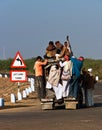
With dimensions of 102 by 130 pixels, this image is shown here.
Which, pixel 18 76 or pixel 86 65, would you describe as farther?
pixel 86 65

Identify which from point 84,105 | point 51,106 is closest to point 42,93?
point 51,106

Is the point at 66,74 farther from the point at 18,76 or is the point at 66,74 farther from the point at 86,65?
the point at 86,65

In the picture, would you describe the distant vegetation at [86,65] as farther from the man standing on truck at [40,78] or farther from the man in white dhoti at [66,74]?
the man in white dhoti at [66,74]

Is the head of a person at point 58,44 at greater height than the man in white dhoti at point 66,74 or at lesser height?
greater

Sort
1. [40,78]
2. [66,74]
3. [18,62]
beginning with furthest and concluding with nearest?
[18,62]
[40,78]
[66,74]

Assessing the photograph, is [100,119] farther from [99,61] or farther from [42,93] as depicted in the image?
[99,61]

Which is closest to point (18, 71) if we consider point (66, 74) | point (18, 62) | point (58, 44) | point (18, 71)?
point (18, 71)

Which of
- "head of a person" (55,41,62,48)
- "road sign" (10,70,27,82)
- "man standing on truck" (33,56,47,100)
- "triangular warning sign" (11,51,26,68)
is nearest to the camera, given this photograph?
"man standing on truck" (33,56,47,100)

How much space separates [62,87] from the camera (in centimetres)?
2223

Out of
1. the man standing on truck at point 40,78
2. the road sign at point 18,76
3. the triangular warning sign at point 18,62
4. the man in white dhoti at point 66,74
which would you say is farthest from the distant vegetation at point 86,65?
the man in white dhoti at point 66,74

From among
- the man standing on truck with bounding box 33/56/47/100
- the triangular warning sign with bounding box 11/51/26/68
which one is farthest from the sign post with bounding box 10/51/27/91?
the man standing on truck with bounding box 33/56/47/100

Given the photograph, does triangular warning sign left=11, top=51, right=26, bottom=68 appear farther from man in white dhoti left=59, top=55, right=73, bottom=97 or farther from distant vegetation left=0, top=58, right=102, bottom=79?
distant vegetation left=0, top=58, right=102, bottom=79

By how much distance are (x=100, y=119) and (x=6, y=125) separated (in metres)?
3.26

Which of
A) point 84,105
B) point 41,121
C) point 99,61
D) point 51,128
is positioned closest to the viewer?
point 51,128
